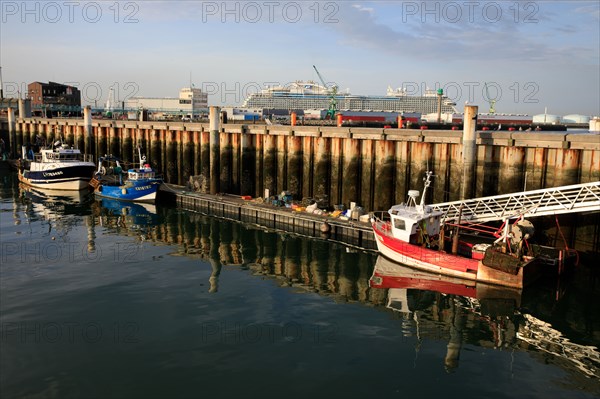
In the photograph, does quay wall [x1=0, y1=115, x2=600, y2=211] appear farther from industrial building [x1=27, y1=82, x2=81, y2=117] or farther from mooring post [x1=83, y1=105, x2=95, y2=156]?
industrial building [x1=27, y1=82, x2=81, y2=117]

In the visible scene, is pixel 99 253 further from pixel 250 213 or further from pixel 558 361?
pixel 558 361

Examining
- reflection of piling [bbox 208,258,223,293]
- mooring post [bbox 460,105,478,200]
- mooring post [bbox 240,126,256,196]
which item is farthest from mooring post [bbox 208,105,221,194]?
mooring post [bbox 460,105,478,200]

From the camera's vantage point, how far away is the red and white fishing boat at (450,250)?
24.6m

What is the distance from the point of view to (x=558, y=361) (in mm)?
18234

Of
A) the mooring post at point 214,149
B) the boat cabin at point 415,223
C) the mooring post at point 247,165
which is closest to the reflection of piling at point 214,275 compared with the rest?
the boat cabin at point 415,223

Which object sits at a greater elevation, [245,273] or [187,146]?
[187,146]

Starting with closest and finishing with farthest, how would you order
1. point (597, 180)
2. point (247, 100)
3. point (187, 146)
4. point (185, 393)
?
1. point (185, 393)
2. point (597, 180)
3. point (187, 146)
4. point (247, 100)

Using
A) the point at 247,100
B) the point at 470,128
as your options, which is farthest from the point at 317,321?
the point at 247,100

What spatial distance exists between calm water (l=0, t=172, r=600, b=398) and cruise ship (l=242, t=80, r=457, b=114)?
6490 inches

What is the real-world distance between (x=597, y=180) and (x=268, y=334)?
787 inches

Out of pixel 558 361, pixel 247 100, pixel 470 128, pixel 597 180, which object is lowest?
pixel 558 361

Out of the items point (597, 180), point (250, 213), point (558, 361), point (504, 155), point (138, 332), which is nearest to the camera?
point (558, 361)

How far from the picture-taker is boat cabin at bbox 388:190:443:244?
90.6 ft

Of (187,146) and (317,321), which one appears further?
(187,146)
